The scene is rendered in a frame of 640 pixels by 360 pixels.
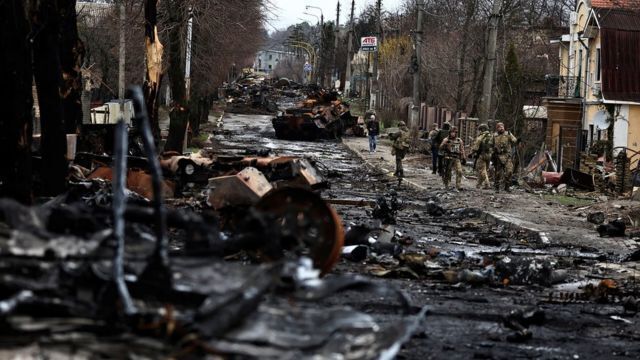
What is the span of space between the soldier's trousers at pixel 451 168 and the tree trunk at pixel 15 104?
14866 mm

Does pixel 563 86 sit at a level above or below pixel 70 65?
above

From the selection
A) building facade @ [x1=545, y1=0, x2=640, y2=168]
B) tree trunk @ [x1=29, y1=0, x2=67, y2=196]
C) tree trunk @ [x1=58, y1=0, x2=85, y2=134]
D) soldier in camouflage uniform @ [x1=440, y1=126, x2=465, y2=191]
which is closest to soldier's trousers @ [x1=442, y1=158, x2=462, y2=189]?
soldier in camouflage uniform @ [x1=440, y1=126, x2=465, y2=191]

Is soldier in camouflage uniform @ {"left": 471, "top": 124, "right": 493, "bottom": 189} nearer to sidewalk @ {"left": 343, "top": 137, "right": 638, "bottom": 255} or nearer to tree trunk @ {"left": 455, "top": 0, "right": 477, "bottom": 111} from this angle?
sidewalk @ {"left": 343, "top": 137, "right": 638, "bottom": 255}

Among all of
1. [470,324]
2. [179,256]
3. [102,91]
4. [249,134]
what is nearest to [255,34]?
[249,134]

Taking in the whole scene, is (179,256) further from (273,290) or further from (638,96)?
(638,96)

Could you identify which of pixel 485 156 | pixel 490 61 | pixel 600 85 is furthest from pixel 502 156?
pixel 600 85

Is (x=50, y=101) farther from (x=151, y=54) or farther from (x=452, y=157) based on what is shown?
(x=452, y=157)

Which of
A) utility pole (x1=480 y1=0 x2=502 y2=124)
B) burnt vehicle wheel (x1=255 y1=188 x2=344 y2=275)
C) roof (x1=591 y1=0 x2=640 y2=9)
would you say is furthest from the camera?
roof (x1=591 y1=0 x2=640 y2=9)

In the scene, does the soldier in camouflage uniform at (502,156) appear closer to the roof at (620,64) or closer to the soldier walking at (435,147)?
the soldier walking at (435,147)

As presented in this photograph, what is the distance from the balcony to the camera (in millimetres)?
49844

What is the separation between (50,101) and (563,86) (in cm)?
3860

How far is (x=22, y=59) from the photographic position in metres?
12.4

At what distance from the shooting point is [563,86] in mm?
51031

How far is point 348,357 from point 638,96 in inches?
1665
